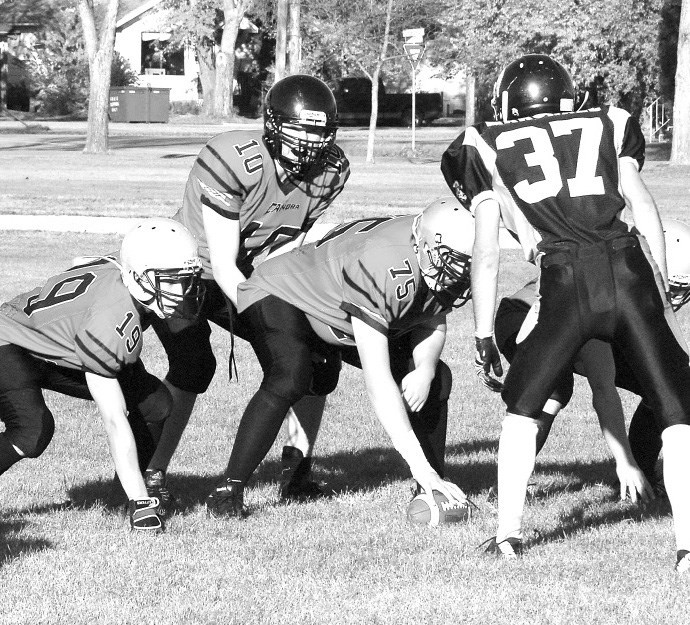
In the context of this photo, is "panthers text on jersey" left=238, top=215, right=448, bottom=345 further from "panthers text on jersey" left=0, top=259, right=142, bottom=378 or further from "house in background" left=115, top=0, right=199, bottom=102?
"house in background" left=115, top=0, right=199, bottom=102

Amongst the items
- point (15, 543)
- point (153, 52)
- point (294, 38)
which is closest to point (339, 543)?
→ point (15, 543)

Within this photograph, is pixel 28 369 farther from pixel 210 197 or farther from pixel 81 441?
pixel 81 441

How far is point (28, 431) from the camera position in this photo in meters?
4.80

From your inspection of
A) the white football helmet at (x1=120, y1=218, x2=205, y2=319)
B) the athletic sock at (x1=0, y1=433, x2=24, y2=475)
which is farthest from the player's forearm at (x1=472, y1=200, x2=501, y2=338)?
the athletic sock at (x1=0, y1=433, x2=24, y2=475)

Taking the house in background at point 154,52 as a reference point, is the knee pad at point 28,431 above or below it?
below

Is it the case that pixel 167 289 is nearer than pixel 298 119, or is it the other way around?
pixel 167 289

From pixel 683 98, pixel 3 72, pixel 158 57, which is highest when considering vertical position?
pixel 158 57

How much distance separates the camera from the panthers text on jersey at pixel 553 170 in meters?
4.26

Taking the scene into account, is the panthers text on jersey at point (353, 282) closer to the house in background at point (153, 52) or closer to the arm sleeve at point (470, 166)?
the arm sleeve at point (470, 166)

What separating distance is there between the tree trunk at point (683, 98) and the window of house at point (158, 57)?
38358 millimetres

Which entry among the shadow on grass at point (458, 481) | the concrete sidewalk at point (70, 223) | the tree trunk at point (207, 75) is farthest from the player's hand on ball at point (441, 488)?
the tree trunk at point (207, 75)

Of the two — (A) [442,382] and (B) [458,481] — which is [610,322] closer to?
(A) [442,382]

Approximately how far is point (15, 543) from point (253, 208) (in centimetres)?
179

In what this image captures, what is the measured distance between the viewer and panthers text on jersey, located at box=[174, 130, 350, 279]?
17.7 feet
